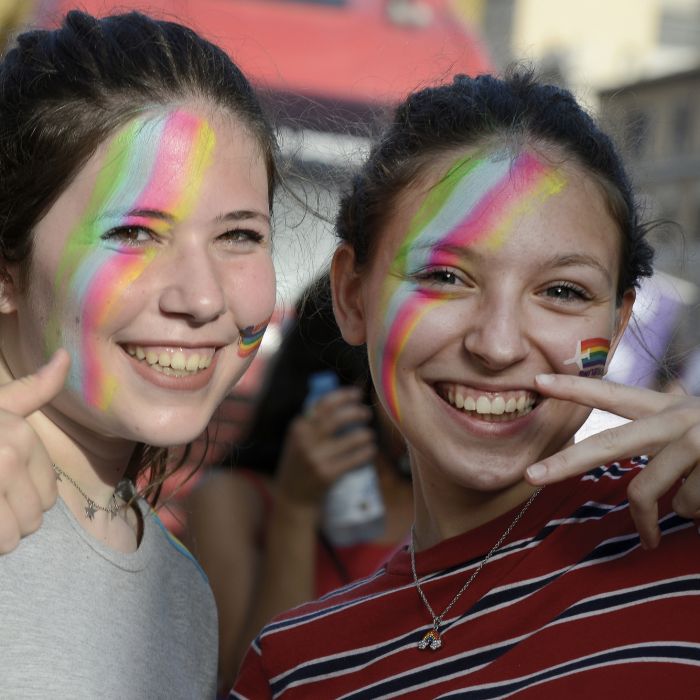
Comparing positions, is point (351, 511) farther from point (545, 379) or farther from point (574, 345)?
point (545, 379)

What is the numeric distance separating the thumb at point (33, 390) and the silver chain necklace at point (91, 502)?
467 millimetres

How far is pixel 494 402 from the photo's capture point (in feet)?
6.47

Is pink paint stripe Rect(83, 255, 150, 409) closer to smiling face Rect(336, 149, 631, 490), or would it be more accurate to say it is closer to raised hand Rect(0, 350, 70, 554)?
raised hand Rect(0, 350, 70, 554)

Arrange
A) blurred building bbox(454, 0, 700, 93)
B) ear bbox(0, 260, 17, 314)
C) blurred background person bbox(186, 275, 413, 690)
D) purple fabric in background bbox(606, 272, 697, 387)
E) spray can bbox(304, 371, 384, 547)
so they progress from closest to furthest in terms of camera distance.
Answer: ear bbox(0, 260, 17, 314) < purple fabric in background bbox(606, 272, 697, 387) < blurred background person bbox(186, 275, 413, 690) < spray can bbox(304, 371, 384, 547) < blurred building bbox(454, 0, 700, 93)

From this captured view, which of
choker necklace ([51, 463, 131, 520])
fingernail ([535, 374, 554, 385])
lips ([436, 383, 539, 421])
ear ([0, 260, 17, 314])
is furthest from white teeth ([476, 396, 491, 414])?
ear ([0, 260, 17, 314])

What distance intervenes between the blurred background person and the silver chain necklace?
87 centimetres

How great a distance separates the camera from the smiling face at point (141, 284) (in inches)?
75.1

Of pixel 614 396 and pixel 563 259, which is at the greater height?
pixel 563 259

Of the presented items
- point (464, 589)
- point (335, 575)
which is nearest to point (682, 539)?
point (464, 589)

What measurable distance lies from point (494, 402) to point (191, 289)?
1.77 feet

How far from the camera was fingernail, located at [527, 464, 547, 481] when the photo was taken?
5.24 ft

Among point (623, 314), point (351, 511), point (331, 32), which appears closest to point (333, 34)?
point (331, 32)

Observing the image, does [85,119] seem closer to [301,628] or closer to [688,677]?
[301,628]

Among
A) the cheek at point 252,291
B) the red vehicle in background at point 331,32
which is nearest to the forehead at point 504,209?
the cheek at point 252,291
